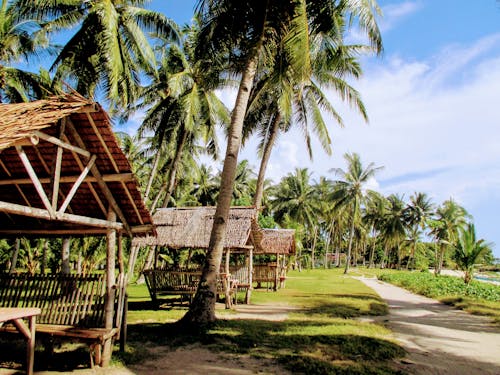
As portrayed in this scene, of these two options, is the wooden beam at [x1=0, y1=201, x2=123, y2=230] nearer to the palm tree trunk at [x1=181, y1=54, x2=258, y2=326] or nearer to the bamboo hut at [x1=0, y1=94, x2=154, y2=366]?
the bamboo hut at [x1=0, y1=94, x2=154, y2=366]

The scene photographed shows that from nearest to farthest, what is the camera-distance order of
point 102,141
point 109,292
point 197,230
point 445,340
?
point 102,141, point 109,292, point 445,340, point 197,230

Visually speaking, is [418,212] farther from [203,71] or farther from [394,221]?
[203,71]

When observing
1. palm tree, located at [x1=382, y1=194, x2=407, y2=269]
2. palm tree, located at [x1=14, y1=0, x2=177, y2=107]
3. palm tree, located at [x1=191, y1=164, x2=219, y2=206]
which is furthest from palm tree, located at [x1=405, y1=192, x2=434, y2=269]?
palm tree, located at [x1=14, y1=0, x2=177, y2=107]

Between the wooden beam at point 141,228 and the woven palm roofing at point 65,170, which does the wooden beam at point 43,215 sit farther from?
the wooden beam at point 141,228

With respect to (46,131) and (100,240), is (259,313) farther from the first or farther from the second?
(100,240)

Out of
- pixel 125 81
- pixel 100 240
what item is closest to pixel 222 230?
pixel 125 81

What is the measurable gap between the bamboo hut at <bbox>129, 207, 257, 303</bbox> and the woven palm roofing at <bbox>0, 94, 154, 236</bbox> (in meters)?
5.61

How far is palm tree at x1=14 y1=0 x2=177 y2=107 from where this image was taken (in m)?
13.0

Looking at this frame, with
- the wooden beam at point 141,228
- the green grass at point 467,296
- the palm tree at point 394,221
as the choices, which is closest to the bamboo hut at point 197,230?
the wooden beam at point 141,228

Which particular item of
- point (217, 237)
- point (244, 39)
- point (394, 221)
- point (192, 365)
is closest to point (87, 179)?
point (217, 237)

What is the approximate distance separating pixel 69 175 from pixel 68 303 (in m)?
2.21

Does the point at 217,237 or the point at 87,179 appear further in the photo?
the point at 217,237

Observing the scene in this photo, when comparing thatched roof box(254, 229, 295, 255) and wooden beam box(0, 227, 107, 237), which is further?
thatched roof box(254, 229, 295, 255)

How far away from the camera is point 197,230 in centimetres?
1368
